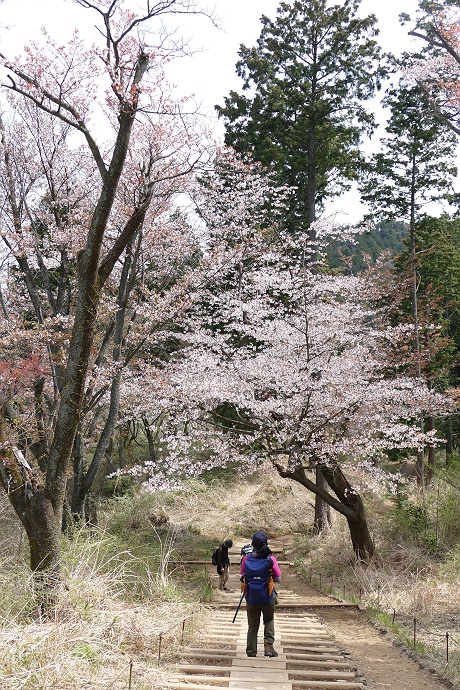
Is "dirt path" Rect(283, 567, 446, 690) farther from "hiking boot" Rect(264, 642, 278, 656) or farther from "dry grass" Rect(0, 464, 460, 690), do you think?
"hiking boot" Rect(264, 642, 278, 656)

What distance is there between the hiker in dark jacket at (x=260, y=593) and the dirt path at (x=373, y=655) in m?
0.95

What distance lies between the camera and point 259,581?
5.86 meters

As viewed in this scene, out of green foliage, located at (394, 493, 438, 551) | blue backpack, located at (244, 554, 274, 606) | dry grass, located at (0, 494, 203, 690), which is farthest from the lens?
green foliage, located at (394, 493, 438, 551)

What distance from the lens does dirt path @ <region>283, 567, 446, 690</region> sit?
551cm

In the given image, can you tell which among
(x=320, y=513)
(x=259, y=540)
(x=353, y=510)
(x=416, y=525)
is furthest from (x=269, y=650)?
(x=320, y=513)

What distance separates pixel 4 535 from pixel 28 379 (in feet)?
8.07

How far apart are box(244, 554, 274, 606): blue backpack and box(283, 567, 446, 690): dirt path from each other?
111 centimetres

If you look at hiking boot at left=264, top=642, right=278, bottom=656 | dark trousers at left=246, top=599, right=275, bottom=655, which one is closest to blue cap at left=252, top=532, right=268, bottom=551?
dark trousers at left=246, top=599, right=275, bottom=655

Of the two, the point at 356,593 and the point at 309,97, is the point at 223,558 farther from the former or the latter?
the point at 309,97

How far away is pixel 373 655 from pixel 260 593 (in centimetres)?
188

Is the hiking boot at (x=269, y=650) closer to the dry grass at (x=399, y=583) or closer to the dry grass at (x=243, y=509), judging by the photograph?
the dry grass at (x=399, y=583)

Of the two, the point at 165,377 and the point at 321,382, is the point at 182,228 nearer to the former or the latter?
the point at 165,377

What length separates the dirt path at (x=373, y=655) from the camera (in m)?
5.51

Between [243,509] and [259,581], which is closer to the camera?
[259,581]
